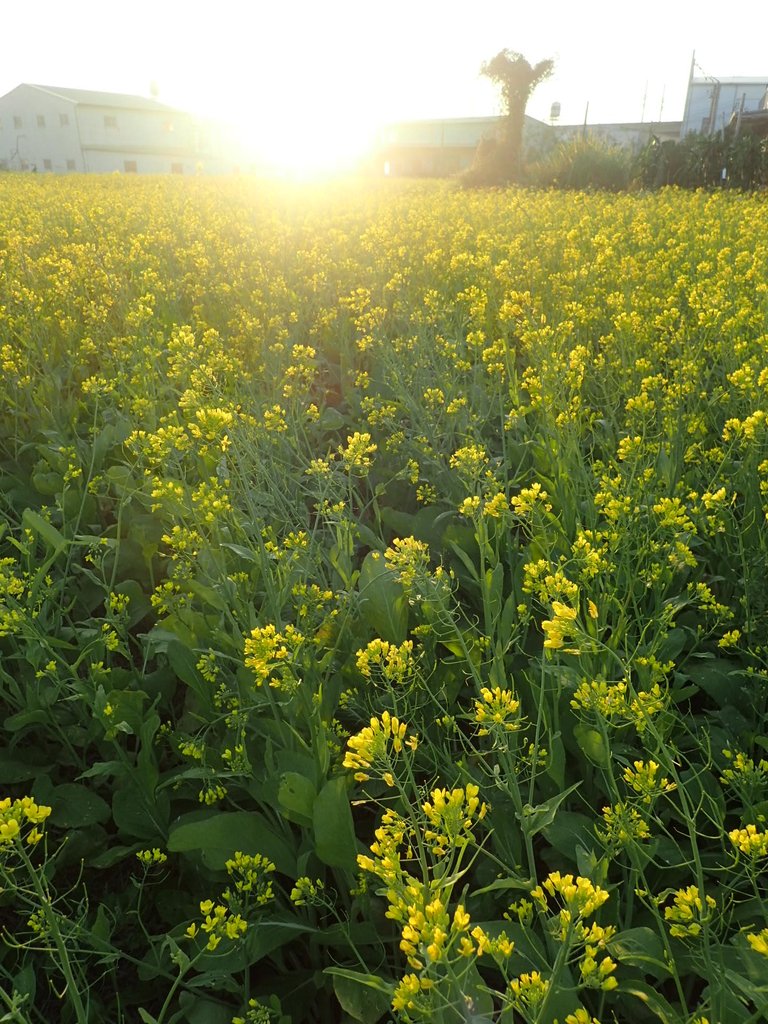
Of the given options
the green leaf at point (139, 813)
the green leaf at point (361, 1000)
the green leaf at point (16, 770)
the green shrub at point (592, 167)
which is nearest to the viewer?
the green leaf at point (361, 1000)

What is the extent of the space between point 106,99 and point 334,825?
186 feet

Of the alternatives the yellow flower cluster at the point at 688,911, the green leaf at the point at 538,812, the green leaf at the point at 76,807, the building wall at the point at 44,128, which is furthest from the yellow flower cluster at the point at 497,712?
the building wall at the point at 44,128

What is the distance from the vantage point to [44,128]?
153 feet

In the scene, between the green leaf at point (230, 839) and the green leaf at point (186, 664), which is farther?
the green leaf at point (186, 664)

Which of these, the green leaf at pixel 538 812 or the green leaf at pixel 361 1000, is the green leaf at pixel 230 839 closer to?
the green leaf at pixel 361 1000

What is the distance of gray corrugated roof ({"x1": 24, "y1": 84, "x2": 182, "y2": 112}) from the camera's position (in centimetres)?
4619

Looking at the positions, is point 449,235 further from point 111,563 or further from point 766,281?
point 111,563

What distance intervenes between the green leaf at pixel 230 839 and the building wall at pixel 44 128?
5436 centimetres

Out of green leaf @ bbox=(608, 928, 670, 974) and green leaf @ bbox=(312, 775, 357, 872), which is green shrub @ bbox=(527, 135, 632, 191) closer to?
green leaf @ bbox=(312, 775, 357, 872)

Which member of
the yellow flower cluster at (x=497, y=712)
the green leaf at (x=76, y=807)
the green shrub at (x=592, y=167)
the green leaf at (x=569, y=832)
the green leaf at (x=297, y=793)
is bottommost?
the green leaf at (x=76, y=807)

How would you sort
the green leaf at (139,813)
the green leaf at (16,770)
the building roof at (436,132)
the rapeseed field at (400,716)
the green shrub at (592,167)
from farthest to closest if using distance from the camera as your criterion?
the building roof at (436,132) < the green shrub at (592,167) < the green leaf at (16,770) < the green leaf at (139,813) < the rapeseed field at (400,716)

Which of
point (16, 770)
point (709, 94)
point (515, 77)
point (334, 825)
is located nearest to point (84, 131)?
point (515, 77)

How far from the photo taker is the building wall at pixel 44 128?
46156 mm

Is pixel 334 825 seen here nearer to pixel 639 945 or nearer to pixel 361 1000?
pixel 361 1000
